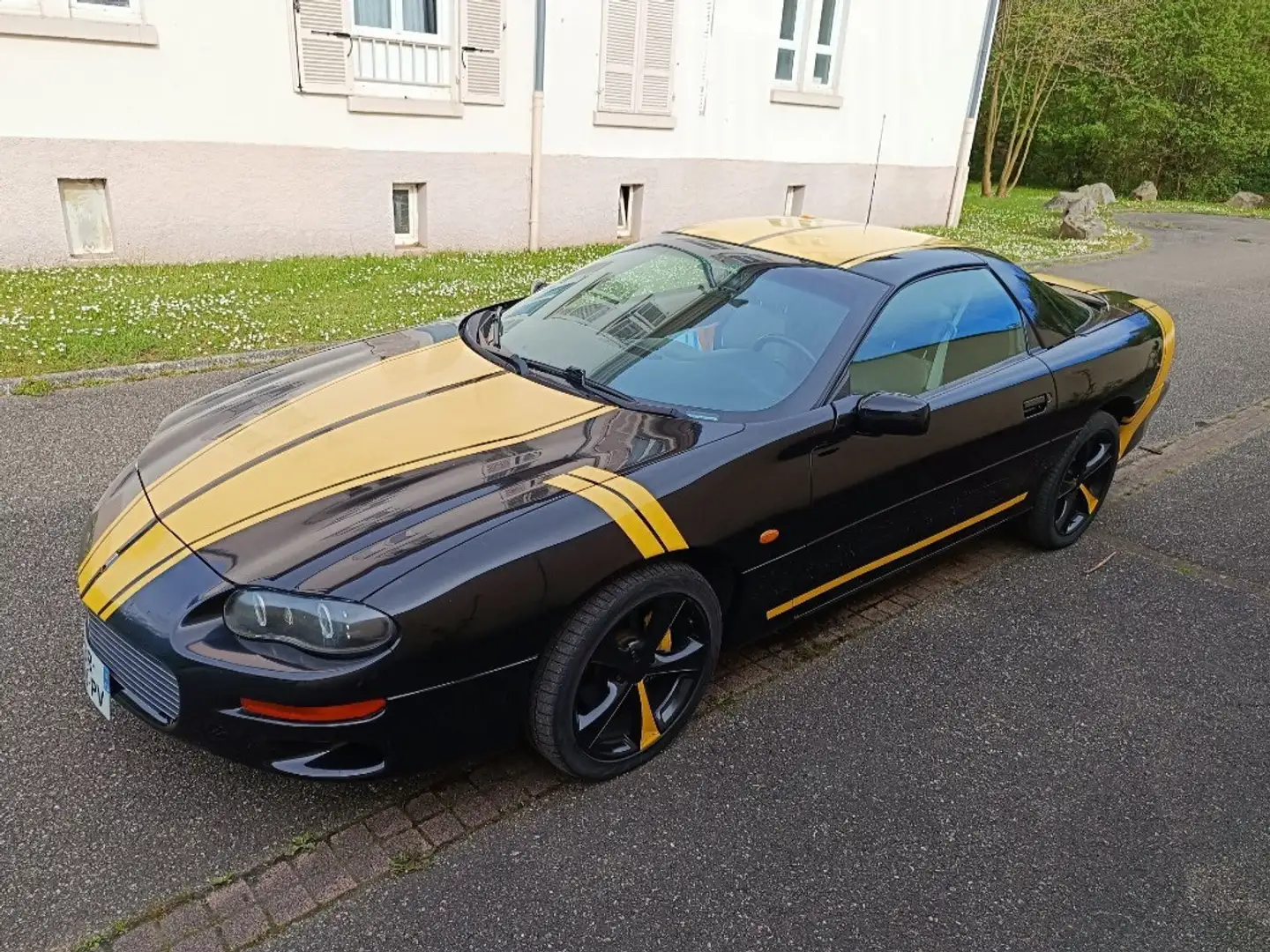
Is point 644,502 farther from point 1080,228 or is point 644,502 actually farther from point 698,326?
point 1080,228

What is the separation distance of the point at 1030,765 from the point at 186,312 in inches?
257

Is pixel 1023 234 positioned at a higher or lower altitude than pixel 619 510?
lower

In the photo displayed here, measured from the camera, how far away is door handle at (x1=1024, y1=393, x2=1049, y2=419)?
12.2 feet

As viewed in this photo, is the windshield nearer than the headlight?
No

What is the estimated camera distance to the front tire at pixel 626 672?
2.46 metres

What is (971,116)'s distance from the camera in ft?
53.1

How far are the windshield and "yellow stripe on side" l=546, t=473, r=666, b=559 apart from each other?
1.90 ft

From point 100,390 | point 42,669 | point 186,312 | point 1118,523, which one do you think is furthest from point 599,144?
point 42,669

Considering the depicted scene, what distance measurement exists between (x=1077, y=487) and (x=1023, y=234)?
42.2 feet

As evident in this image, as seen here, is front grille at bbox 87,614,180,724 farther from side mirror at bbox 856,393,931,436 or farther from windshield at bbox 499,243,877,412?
side mirror at bbox 856,393,931,436

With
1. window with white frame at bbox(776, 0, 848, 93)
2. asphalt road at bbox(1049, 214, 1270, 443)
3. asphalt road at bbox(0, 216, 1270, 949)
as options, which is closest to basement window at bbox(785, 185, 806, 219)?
window with white frame at bbox(776, 0, 848, 93)

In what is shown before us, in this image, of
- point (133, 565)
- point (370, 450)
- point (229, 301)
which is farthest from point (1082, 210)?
point (133, 565)

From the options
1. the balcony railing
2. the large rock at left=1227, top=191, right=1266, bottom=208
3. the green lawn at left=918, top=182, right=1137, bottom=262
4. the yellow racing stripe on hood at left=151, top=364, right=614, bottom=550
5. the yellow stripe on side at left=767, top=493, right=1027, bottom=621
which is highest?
the balcony railing

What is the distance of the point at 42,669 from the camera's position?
2.97 metres
